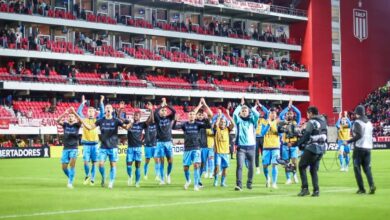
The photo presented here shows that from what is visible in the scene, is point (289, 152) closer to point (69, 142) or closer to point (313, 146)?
point (313, 146)

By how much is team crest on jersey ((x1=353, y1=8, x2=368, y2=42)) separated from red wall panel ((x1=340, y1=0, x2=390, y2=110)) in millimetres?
470

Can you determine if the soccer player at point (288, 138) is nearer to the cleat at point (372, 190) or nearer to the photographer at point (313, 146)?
the photographer at point (313, 146)

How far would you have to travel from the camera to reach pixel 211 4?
79.3 meters

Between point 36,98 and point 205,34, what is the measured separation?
Answer: 22.3 meters

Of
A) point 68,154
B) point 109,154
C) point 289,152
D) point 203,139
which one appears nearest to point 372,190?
point 289,152

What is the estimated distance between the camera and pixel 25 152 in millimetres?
55781

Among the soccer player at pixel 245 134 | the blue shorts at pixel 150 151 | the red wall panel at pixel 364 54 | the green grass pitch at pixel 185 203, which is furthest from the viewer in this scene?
the red wall panel at pixel 364 54

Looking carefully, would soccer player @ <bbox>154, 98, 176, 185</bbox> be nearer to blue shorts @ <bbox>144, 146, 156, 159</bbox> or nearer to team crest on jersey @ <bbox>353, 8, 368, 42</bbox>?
blue shorts @ <bbox>144, 146, 156, 159</bbox>

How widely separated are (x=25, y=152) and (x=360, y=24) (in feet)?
178

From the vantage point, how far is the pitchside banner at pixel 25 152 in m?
54.0

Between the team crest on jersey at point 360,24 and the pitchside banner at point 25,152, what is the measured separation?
2023 inches

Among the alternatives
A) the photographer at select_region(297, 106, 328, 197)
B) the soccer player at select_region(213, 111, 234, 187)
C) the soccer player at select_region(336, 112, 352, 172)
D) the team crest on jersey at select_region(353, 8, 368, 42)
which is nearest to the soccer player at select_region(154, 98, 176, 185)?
the soccer player at select_region(213, 111, 234, 187)

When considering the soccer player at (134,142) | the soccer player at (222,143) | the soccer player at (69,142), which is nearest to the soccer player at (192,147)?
the soccer player at (222,143)

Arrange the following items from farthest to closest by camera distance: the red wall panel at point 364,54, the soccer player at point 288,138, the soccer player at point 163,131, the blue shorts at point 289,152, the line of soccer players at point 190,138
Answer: the red wall panel at point 364,54, the blue shorts at point 289,152, the soccer player at point 163,131, the soccer player at point 288,138, the line of soccer players at point 190,138
